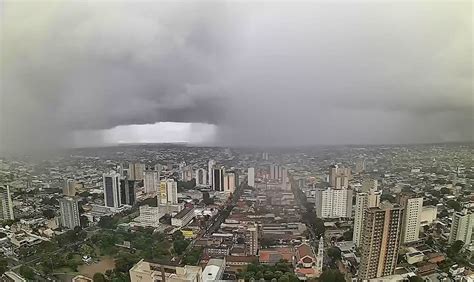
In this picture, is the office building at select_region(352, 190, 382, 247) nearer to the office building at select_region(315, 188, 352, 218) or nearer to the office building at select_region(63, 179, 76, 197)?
the office building at select_region(315, 188, 352, 218)

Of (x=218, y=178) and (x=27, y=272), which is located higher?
(x=218, y=178)

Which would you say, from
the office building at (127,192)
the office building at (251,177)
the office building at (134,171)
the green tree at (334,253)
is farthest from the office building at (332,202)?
the office building at (127,192)

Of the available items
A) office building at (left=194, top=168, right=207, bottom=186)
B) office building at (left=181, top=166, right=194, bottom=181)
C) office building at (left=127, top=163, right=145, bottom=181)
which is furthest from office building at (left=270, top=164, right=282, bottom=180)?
office building at (left=127, top=163, right=145, bottom=181)

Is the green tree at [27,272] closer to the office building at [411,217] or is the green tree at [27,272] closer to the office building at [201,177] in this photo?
the office building at [201,177]

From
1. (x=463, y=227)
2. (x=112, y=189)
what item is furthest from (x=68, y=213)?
(x=463, y=227)

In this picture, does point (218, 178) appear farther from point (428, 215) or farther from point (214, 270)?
point (428, 215)
